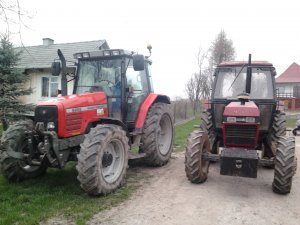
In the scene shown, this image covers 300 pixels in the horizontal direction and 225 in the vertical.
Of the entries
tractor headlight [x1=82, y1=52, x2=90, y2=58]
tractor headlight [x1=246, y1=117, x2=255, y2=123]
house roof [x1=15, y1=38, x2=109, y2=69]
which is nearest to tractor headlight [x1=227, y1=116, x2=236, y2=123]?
tractor headlight [x1=246, y1=117, x2=255, y2=123]

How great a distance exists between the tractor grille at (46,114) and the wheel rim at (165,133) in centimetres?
303

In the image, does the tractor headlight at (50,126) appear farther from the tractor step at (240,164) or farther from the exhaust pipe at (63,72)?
the tractor step at (240,164)

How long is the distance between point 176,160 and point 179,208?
Result: 132 inches

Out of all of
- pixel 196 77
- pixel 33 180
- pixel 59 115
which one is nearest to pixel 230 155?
pixel 59 115

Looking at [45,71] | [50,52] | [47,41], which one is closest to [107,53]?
[45,71]

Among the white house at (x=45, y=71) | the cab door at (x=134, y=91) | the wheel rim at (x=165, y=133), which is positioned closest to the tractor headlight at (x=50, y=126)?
the cab door at (x=134, y=91)

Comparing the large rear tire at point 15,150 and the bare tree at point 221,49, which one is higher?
the bare tree at point 221,49

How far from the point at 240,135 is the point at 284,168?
3.01ft

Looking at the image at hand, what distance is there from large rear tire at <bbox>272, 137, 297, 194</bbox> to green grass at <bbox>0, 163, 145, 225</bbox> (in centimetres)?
230

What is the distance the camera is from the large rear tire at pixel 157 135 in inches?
279

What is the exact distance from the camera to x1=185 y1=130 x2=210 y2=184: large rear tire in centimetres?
589

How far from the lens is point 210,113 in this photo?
24.1ft

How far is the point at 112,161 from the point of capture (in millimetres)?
5809

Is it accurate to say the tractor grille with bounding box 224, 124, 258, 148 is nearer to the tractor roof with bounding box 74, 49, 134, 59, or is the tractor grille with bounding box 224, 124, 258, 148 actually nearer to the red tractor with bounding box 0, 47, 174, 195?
the red tractor with bounding box 0, 47, 174, 195
